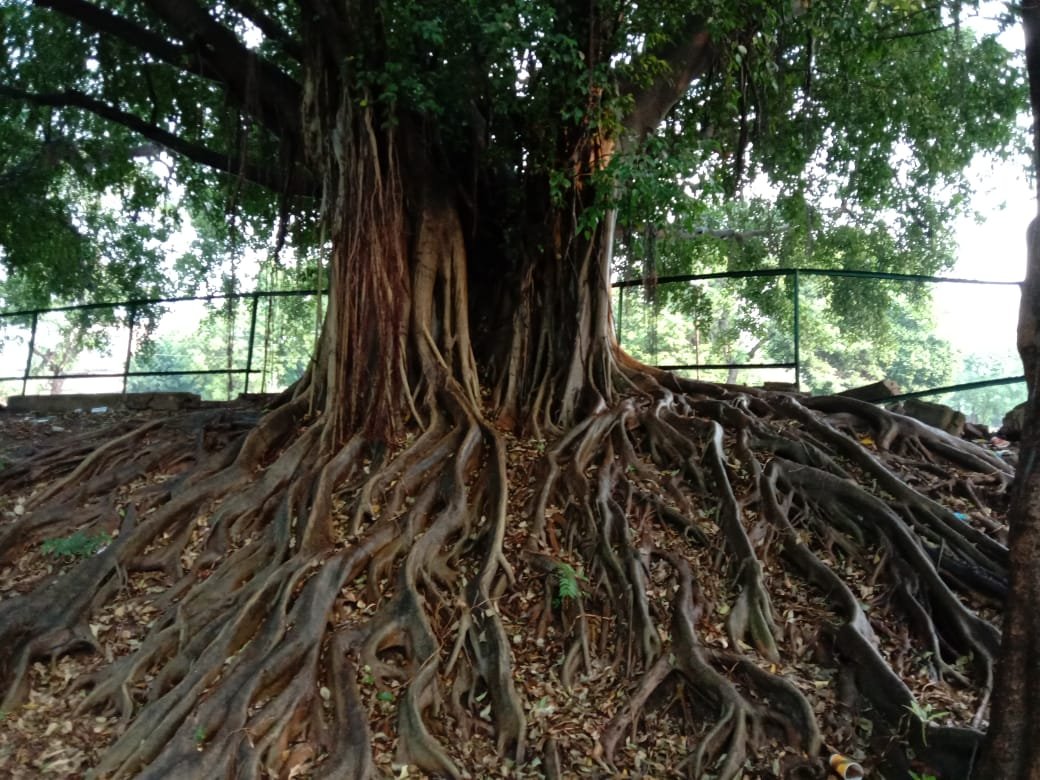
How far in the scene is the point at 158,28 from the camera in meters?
7.59

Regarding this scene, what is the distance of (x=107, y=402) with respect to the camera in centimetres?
947

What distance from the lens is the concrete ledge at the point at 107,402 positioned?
347 inches

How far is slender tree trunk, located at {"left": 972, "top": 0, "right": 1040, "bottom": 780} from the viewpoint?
285 cm

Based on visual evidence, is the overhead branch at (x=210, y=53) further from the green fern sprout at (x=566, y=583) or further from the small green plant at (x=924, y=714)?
the small green plant at (x=924, y=714)

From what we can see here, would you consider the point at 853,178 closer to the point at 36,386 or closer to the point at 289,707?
the point at 289,707

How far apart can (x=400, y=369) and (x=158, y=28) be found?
163 inches

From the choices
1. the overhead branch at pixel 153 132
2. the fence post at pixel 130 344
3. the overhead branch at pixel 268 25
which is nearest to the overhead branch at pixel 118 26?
the overhead branch at pixel 268 25

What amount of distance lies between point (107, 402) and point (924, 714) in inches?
343

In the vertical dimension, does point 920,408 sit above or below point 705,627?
above

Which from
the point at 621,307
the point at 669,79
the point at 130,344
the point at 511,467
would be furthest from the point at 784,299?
the point at 130,344

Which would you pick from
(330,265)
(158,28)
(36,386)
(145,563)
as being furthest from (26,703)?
(36,386)

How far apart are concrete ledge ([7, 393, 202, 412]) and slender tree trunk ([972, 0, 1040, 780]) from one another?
25.0 ft

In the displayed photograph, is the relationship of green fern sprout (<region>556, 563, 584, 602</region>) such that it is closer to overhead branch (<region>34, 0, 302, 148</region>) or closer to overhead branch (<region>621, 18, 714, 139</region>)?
overhead branch (<region>621, 18, 714, 139</region>)

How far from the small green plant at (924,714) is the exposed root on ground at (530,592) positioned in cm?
2
